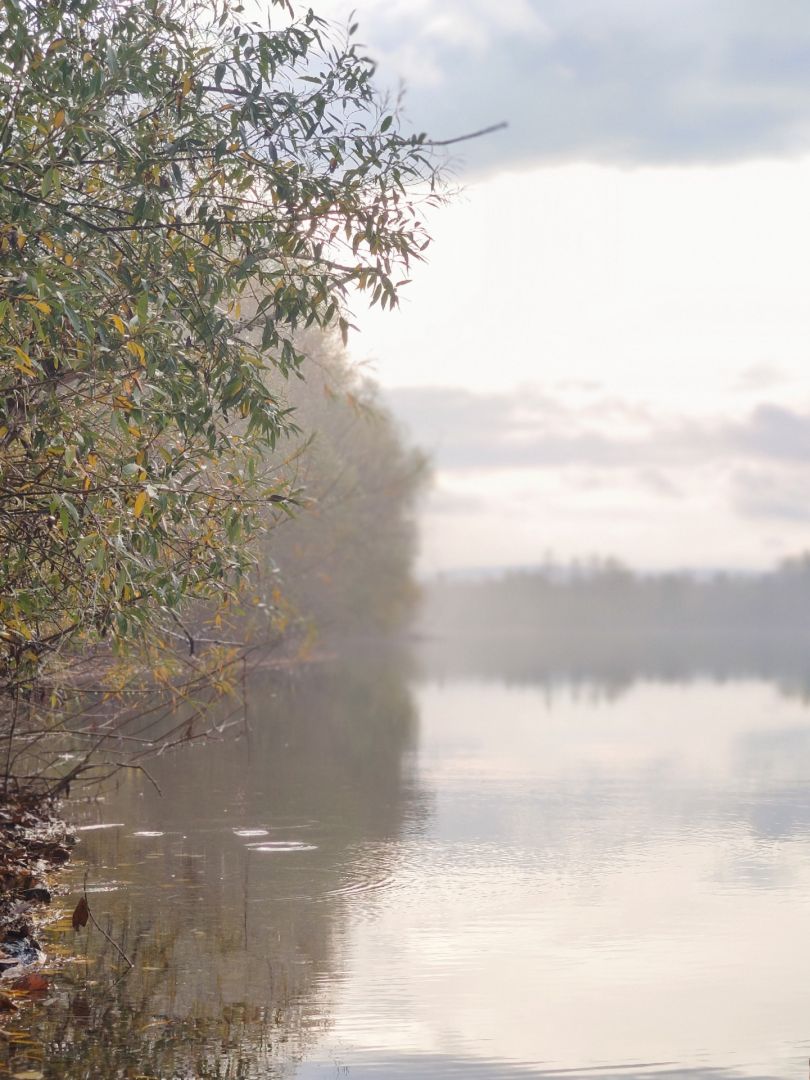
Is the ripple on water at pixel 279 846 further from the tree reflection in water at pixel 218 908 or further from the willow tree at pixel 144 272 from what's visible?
the willow tree at pixel 144 272

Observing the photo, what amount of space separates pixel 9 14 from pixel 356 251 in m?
3.31

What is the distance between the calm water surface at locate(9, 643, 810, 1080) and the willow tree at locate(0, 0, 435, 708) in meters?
2.77

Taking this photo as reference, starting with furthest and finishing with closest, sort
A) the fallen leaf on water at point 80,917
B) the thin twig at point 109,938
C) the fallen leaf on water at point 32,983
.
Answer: the fallen leaf on water at point 80,917, the thin twig at point 109,938, the fallen leaf on water at point 32,983

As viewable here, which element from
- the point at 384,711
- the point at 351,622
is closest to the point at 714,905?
the point at 384,711

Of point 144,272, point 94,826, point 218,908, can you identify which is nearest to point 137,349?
point 144,272

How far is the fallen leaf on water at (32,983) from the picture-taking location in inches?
413

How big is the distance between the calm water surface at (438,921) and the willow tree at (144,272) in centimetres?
277

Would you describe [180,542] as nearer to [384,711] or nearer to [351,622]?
[384,711]

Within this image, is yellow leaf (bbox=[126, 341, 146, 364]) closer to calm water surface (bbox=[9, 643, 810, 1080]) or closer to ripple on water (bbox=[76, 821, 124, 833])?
calm water surface (bbox=[9, 643, 810, 1080])

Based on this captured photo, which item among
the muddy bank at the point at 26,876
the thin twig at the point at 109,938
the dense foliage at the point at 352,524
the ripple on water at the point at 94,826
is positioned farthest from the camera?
the dense foliage at the point at 352,524

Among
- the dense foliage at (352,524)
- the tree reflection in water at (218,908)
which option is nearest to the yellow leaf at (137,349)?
the tree reflection in water at (218,908)

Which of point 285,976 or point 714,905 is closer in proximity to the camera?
point 285,976

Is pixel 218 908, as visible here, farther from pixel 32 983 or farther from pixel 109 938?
pixel 32 983

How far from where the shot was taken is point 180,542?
12242 mm
